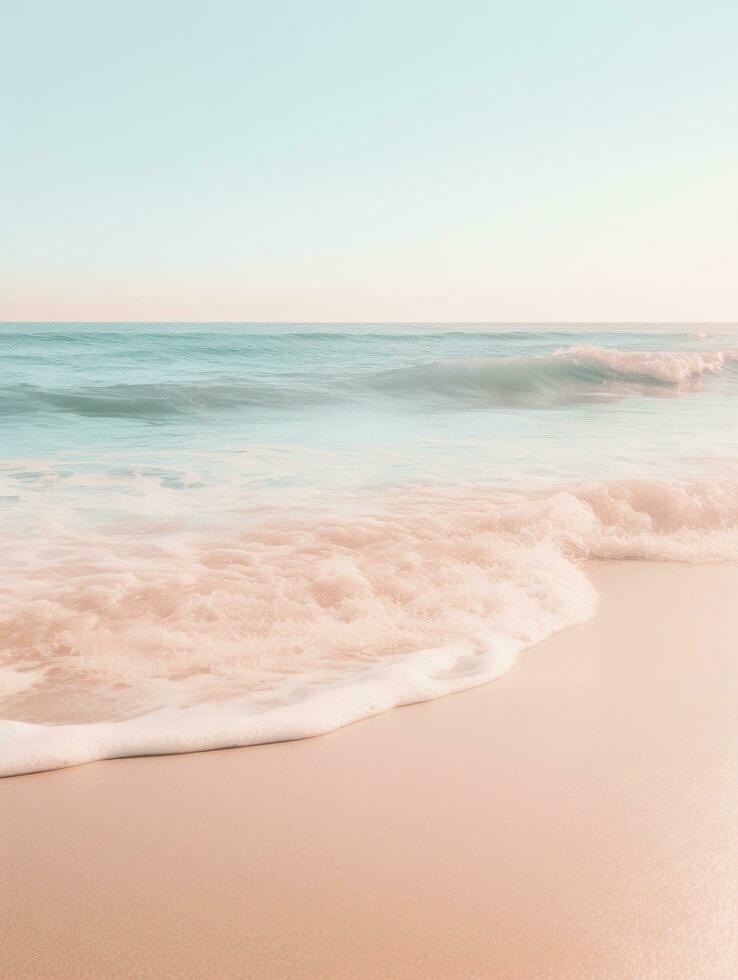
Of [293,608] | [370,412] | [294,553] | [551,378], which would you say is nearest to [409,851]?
[293,608]

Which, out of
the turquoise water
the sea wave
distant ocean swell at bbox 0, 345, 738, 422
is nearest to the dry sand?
the turquoise water

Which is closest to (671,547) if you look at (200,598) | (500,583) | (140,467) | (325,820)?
(500,583)

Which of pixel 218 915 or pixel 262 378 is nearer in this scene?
pixel 218 915

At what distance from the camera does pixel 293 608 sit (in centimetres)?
340

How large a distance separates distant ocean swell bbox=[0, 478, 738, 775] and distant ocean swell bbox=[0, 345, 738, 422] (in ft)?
23.2

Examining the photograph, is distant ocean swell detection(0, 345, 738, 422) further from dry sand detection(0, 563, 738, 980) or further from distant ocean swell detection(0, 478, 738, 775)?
dry sand detection(0, 563, 738, 980)

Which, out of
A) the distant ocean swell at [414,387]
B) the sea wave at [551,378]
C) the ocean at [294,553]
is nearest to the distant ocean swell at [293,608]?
the ocean at [294,553]

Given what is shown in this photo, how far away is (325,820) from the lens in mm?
1939

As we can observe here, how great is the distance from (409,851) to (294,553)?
2.50 metres

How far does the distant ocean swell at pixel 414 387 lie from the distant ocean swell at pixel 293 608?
23.2 ft

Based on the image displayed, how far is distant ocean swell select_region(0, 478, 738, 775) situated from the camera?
250cm

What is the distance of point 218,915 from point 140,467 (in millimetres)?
5660

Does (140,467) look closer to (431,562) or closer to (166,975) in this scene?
(431,562)

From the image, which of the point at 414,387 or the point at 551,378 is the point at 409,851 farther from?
the point at 551,378
